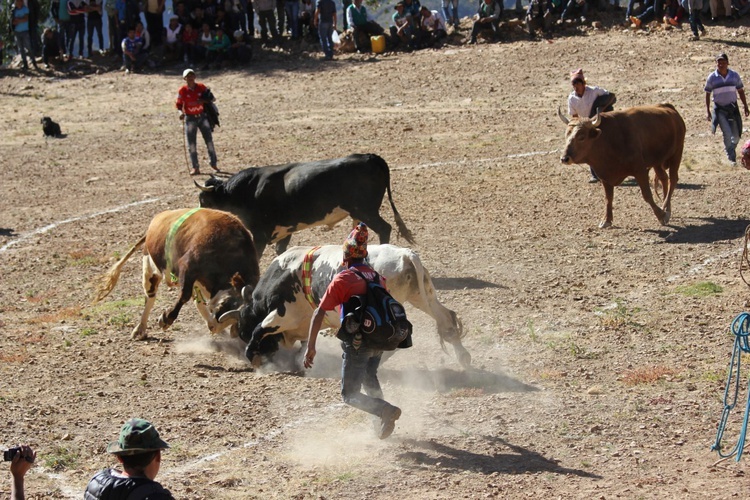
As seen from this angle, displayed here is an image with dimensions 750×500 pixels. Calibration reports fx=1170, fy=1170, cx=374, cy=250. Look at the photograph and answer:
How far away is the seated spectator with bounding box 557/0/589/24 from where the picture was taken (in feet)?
88.7

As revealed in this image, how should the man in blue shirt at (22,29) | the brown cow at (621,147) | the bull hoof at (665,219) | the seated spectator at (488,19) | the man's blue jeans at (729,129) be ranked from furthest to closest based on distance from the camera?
the man in blue shirt at (22,29)
the seated spectator at (488,19)
the man's blue jeans at (729,129)
the brown cow at (621,147)
the bull hoof at (665,219)

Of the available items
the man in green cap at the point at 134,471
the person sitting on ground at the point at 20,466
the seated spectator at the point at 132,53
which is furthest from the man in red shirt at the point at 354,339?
the seated spectator at the point at 132,53

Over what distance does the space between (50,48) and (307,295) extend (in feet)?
75.4

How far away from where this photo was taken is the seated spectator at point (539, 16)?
88.0 feet

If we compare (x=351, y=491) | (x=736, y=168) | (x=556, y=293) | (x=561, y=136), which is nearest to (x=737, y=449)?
(x=351, y=491)

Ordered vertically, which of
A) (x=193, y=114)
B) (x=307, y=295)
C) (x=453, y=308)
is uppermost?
(x=193, y=114)

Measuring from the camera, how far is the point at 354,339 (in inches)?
316

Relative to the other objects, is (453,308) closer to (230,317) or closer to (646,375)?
(230,317)

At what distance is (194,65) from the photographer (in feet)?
96.1

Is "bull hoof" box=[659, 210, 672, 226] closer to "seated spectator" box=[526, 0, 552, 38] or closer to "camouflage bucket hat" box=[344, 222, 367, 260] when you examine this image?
"camouflage bucket hat" box=[344, 222, 367, 260]

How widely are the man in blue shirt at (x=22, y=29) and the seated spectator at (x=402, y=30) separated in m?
9.68

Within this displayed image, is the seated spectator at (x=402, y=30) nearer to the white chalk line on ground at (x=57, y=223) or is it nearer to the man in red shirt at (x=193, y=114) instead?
the man in red shirt at (x=193, y=114)

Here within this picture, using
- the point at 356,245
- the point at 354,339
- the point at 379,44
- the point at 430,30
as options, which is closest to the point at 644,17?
the point at 430,30

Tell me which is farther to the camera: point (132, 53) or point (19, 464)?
point (132, 53)
